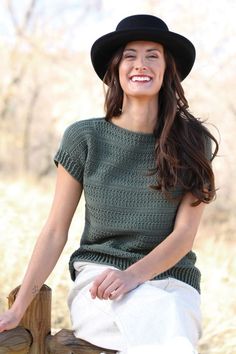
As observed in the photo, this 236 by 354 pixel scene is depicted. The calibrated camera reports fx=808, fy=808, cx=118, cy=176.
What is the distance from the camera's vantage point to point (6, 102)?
21.2 ft

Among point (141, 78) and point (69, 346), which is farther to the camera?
point (141, 78)

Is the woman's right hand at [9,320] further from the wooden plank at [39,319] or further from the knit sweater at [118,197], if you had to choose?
the knit sweater at [118,197]

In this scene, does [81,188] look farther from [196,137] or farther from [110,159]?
[196,137]

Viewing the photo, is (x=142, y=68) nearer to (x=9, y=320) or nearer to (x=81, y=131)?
(x=81, y=131)

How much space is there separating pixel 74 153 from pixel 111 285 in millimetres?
444

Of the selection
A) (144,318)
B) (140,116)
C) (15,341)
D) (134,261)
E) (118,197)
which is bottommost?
(15,341)

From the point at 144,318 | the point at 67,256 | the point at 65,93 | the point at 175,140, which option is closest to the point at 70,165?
the point at 175,140

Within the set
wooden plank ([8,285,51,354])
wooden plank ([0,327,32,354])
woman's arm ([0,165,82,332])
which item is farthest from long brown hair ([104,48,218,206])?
wooden plank ([0,327,32,354])

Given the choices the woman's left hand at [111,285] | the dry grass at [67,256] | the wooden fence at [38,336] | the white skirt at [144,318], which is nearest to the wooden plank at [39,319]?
the wooden fence at [38,336]

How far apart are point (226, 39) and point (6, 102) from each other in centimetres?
180

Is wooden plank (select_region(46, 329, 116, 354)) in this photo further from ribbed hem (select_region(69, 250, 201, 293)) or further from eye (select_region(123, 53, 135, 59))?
eye (select_region(123, 53, 135, 59))

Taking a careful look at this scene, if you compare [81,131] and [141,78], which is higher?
[141,78]

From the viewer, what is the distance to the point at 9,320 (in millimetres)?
2141

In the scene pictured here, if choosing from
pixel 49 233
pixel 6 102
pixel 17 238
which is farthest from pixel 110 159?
pixel 6 102
